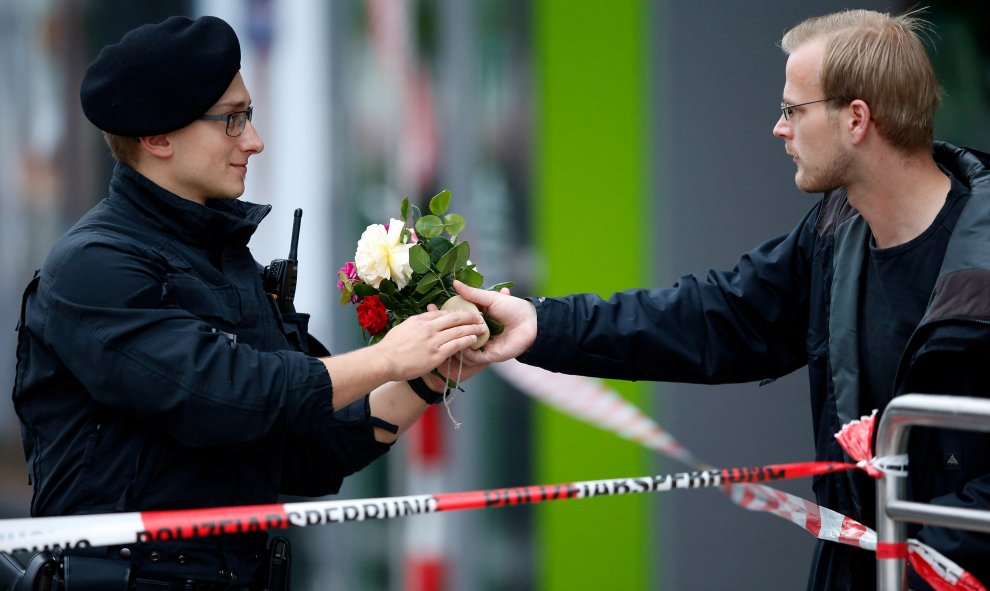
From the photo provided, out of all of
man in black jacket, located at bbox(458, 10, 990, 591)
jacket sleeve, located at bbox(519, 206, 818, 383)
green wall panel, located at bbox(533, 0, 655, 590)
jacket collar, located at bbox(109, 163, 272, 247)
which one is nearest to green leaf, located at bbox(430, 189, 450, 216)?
man in black jacket, located at bbox(458, 10, 990, 591)

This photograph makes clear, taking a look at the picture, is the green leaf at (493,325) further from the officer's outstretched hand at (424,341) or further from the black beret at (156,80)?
the black beret at (156,80)

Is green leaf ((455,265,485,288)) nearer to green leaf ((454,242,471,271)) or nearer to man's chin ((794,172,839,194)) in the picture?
green leaf ((454,242,471,271))

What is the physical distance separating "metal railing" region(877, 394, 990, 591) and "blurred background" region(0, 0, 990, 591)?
2.47 metres

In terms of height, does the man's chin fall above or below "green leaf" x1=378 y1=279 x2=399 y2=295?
above

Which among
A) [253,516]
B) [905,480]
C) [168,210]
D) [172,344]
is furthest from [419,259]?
[905,480]

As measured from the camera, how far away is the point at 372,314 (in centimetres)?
330

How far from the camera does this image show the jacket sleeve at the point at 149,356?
275 cm

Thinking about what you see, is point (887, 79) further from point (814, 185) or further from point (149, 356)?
point (149, 356)

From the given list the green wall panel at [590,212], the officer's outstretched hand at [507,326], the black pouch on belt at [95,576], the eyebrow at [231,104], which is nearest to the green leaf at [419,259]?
the officer's outstretched hand at [507,326]

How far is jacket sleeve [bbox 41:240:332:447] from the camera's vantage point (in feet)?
9.01

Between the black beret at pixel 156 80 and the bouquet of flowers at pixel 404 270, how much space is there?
1.84ft

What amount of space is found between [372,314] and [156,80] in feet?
2.57

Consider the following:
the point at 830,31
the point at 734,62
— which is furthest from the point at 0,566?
the point at 734,62

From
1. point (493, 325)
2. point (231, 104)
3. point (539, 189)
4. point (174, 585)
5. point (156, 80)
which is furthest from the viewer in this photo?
point (539, 189)
